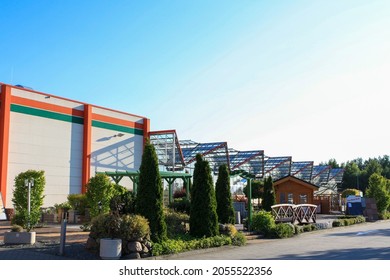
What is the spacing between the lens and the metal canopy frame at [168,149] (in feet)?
135

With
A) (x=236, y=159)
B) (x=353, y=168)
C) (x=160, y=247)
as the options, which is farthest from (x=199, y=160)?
(x=353, y=168)

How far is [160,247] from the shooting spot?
13.2 meters

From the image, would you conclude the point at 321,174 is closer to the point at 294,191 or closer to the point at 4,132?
the point at 294,191

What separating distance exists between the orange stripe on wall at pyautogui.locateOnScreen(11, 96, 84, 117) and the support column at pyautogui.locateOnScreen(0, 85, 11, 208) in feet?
2.59

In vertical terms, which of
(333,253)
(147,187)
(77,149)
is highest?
(77,149)

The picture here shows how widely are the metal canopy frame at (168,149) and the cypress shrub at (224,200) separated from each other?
70.0 feet

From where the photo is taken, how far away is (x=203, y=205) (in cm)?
1630

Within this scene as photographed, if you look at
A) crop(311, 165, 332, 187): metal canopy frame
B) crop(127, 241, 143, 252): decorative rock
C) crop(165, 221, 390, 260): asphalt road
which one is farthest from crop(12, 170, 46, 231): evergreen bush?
crop(311, 165, 332, 187): metal canopy frame

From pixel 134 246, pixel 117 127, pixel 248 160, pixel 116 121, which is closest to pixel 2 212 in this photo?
pixel 117 127

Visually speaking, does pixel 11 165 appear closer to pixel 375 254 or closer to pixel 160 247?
pixel 160 247

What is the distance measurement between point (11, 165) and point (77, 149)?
6.23 meters

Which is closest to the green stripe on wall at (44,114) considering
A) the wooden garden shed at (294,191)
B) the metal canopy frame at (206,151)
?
the metal canopy frame at (206,151)

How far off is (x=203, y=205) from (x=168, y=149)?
2645 centimetres
